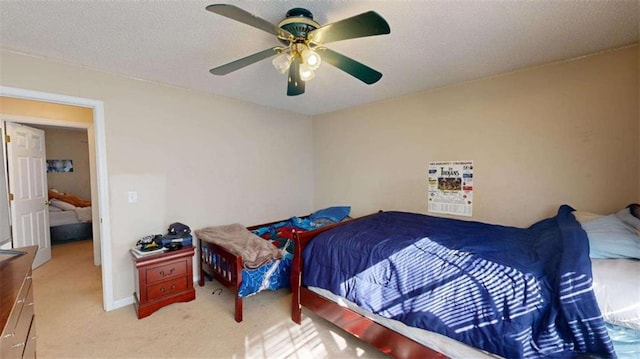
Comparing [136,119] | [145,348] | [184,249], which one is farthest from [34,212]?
[145,348]

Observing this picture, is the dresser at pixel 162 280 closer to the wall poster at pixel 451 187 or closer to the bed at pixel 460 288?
the bed at pixel 460 288

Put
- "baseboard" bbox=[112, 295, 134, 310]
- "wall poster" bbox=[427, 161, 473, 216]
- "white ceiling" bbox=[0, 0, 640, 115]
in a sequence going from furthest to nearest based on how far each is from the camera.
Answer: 1. "wall poster" bbox=[427, 161, 473, 216]
2. "baseboard" bbox=[112, 295, 134, 310]
3. "white ceiling" bbox=[0, 0, 640, 115]

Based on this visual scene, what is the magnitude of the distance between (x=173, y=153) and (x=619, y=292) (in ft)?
11.6

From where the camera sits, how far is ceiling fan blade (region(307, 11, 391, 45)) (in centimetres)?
118

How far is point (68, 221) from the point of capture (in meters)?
4.59

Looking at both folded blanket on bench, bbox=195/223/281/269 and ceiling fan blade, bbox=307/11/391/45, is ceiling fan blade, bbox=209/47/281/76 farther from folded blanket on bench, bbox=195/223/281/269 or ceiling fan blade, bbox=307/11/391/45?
folded blanket on bench, bbox=195/223/281/269

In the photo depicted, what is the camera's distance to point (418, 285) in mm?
1574

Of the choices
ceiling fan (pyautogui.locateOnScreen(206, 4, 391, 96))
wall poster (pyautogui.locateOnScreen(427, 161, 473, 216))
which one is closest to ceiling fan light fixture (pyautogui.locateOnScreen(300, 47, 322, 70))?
ceiling fan (pyautogui.locateOnScreen(206, 4, 391, 96))

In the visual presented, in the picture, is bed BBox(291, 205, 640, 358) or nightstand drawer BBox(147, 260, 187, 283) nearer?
bed BBox(291, 205, 640, 358)

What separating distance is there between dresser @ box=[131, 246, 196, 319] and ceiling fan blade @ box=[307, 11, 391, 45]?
2.34 m

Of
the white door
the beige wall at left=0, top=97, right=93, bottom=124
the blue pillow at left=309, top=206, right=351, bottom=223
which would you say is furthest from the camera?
the blue pillow at left=309, top=206, right=351, bottom=223

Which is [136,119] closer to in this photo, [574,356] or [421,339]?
[421,339]

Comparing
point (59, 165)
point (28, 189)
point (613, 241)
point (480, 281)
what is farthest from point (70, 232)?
point (613, 241)

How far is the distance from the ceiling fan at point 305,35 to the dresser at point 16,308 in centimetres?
140
